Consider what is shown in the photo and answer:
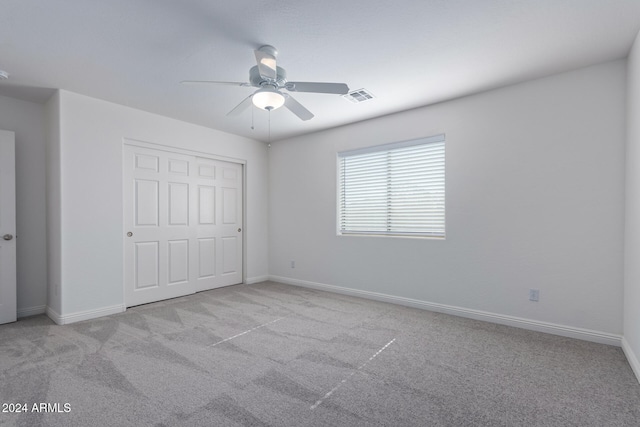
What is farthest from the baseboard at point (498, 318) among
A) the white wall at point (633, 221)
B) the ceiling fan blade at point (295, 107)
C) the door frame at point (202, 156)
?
the ceiling fan blade at point (295, 107)

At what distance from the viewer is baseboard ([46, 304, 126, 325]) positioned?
327cm

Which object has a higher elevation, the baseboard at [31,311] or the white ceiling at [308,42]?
the white ceiling at [308,42]

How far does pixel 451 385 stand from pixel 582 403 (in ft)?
2.43

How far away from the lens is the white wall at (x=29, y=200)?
138 inches

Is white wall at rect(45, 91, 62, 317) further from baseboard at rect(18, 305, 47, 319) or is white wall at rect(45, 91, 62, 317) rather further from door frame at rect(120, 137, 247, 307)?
door frame at rect(120, 137, 247, 307)

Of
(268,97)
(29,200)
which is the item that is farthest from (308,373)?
(29,200)

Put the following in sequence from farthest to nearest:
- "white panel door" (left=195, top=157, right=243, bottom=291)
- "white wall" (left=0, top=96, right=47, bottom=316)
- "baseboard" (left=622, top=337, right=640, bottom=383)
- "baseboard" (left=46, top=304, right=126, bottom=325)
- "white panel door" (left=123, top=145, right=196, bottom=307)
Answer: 1. "white panel door" (left=195, top=157, right=243, bottom=291)
2. "white panel door" (left=123, top=145, right=196, bottom=307)
3. "white wall" (left=0, top=96, right=47, bottom=316)
4. "baseboard" (left=46, top=304, right=126, bottom=325)
5. "baseboard" (left=622, top=337, right=640, bottom=383)

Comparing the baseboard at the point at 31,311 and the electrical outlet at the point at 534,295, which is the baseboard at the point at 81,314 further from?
the electrical outlet at the point at 534,295

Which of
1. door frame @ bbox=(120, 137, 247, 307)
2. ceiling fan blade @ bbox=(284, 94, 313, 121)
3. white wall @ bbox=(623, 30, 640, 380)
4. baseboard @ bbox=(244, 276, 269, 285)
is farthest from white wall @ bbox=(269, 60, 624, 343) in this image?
door frame @ bbox=(120, 137, 247, 307)

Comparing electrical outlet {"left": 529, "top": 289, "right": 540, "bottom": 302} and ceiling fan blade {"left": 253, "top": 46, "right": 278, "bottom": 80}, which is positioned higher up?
ceiling fan blade {"left": 253, "top": 46, "right": 278, "bottom": 80}

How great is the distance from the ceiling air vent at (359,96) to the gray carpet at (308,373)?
246cm

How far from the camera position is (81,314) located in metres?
3.38

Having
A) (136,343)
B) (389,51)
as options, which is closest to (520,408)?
(389,51)

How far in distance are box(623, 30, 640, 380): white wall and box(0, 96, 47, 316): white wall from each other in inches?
224
